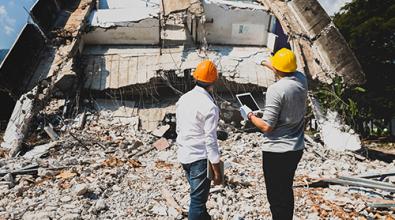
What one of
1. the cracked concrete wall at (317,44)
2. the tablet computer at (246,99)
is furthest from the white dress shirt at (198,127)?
the cracked concrete wall at (317,44)

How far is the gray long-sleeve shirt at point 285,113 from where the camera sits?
99.2 inches

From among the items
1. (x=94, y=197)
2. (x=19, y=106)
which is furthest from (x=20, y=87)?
(x=94, y=197)

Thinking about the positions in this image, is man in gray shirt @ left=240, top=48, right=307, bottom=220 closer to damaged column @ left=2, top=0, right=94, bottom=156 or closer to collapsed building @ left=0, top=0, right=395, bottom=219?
collapsed building @ left=0, top=0, right=395, bottom=219

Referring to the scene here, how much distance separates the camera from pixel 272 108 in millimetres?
2531

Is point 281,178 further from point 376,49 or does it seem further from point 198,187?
point 376,49

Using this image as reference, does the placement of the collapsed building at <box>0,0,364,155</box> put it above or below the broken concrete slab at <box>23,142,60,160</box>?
above

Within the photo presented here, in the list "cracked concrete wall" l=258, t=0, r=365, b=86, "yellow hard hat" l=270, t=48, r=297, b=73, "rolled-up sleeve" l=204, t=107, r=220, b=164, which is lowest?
"cracked concrete wall" l=258, t=0, r=365, b=86

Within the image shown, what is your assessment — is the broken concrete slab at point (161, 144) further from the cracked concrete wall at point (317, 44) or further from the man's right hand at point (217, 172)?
A: the man's right hand at point (217, 172)

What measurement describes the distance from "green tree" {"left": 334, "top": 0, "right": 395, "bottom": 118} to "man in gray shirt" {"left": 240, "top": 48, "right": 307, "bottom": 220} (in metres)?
12.0

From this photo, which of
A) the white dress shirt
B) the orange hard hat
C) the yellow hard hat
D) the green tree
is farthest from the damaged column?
the green tree

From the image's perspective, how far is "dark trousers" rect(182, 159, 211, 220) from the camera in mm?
2637

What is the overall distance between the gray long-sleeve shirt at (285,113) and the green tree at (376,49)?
1202 cm

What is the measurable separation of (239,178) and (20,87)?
5113 millimetres

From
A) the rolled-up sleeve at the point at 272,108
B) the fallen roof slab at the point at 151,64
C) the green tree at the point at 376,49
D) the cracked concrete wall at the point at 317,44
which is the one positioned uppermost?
the rolled-up sleeve at the point at 272,108
